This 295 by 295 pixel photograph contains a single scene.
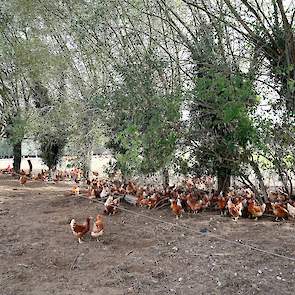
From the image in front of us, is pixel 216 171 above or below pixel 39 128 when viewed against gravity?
below

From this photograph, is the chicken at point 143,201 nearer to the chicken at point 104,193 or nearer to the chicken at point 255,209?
the chicken at point 104,193

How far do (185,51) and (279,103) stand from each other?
7.66ft

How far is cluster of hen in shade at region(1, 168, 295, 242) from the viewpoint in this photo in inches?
200

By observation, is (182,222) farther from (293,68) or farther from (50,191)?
(50,191)

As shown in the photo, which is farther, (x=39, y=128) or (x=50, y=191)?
(x=39, y=128)

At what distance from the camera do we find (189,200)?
5.72 metres

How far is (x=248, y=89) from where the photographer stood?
4617 mm

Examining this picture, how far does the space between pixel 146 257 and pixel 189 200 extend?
186 centimetres

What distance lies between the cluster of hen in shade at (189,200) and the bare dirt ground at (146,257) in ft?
0.47

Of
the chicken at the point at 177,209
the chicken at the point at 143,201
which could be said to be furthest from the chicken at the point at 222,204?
the chicken at the point at 143,201

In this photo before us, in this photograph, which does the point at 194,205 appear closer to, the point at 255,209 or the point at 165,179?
the point at 255,209

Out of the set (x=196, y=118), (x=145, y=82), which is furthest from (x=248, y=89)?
(x=145, y=82)

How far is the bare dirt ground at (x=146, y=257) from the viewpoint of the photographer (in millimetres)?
3281

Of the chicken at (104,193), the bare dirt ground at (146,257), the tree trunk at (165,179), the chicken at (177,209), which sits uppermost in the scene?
the tree trunk at (165,179)
